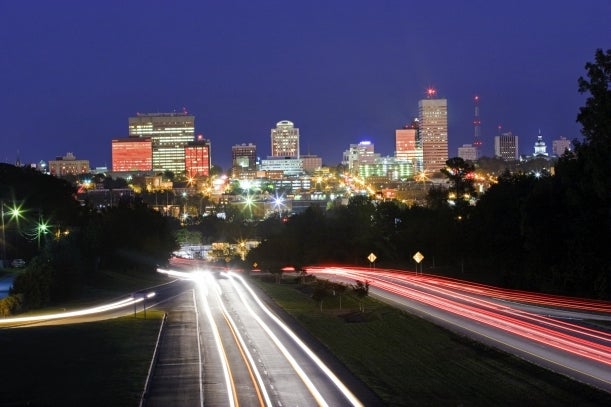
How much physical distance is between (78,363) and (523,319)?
1689 cm

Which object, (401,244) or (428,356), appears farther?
(401,244)

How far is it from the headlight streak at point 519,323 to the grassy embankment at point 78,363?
40.4ft

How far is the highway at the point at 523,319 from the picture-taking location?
2439 centimetres

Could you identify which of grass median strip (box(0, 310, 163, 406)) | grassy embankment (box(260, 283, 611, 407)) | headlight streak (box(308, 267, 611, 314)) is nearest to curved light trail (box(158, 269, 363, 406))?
grassy embankment (box(260, 283, 611, 407))

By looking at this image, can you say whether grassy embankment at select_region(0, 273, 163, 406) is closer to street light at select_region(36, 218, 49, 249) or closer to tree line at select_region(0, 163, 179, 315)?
tree line at select_region(0, 163, 179, 315)

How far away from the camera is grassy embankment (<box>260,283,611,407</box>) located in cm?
2003

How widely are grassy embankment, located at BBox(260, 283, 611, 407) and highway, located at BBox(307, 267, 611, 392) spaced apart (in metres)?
0.84

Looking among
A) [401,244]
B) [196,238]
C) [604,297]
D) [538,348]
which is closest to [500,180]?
[401,244]

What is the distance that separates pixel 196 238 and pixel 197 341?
103 metres

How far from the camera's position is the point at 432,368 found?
24.2m

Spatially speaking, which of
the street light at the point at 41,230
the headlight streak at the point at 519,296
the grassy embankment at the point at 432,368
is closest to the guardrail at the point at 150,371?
the grassy embankment at the point at 432,368

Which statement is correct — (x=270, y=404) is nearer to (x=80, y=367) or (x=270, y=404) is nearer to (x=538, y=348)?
(x=80, y=367)

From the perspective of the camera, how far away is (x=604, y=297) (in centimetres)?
4131

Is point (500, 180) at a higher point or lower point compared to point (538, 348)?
higher
